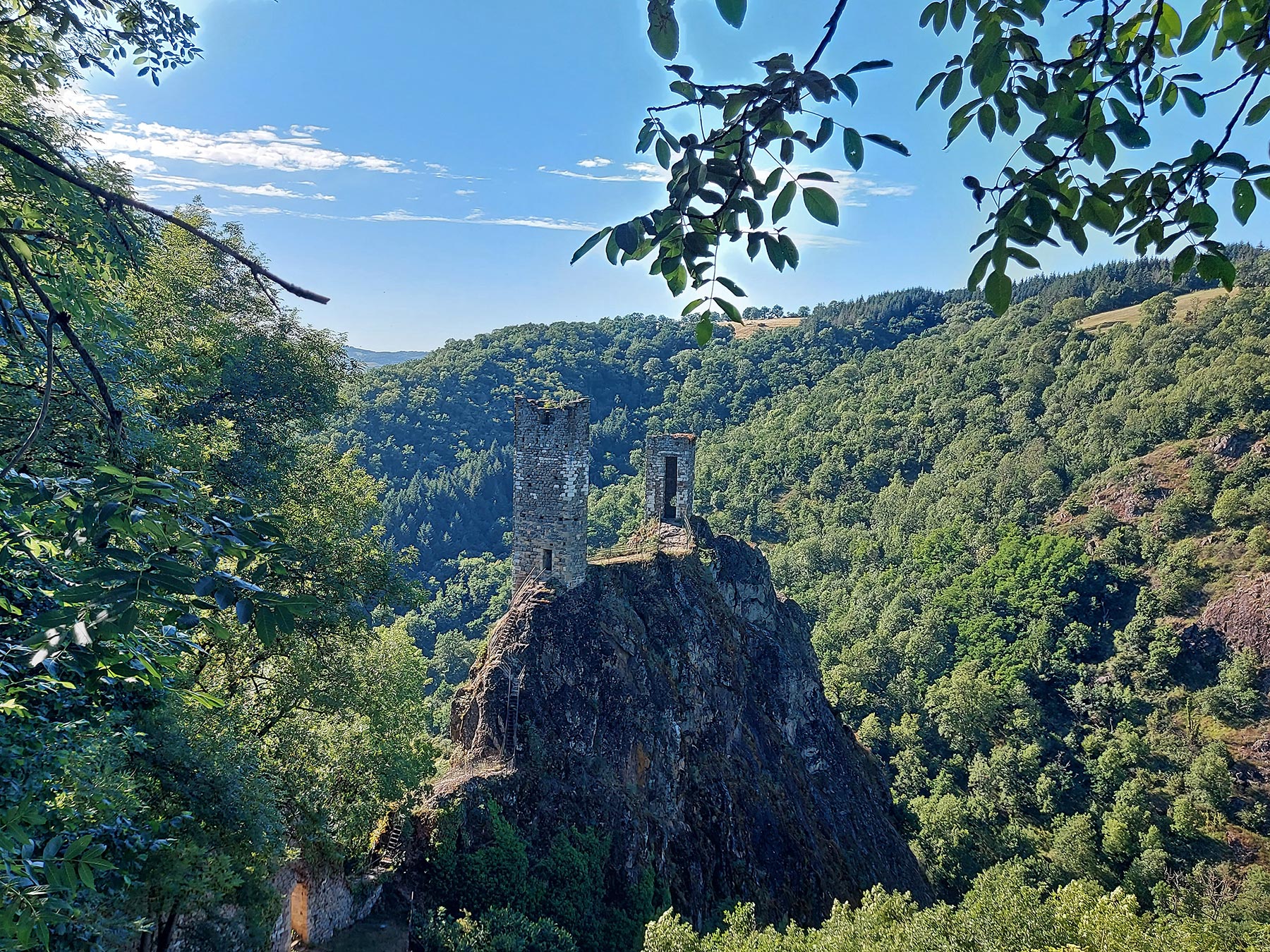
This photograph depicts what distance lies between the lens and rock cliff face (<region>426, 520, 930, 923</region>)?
44.7ft

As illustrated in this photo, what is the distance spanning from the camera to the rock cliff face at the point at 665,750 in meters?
13.6

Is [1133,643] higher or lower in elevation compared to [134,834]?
lower

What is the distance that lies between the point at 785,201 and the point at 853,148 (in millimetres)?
248

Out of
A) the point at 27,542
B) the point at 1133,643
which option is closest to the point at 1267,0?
the point at 27,542

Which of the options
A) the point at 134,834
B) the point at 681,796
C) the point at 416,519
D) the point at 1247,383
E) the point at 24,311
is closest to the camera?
the point at 24,311

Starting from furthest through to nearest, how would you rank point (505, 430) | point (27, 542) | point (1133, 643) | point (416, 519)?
point (505, 430), point (416, 519), point (1133, 643), point (27, 542)

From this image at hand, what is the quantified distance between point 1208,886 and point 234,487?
138 feet

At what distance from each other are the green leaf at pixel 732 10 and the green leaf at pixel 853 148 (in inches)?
17.9

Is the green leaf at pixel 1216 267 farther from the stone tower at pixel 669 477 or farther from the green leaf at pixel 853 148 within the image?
the stone tower at pixel 669 477

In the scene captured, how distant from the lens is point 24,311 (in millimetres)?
2537

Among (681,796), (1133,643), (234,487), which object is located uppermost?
(234,487)

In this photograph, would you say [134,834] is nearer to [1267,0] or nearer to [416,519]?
[1267,0]

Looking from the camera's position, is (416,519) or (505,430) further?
(505,430)

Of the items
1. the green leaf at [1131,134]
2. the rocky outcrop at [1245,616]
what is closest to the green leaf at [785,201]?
the green leaf at [1131,134]
